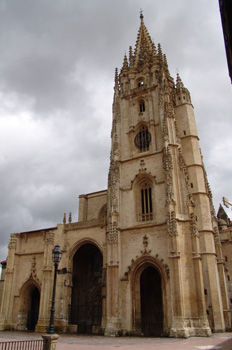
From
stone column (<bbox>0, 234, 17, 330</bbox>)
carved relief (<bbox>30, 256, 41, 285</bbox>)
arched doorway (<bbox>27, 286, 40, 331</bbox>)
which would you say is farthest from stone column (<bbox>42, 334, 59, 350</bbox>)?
arched doorway (<bbox>27, 286, 40, 331</bbox>)

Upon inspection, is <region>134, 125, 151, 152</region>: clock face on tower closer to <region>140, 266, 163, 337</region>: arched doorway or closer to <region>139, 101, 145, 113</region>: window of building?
<region>139, 101, 145, 113</region>: window of building

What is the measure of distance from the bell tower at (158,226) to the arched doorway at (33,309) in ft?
36.1

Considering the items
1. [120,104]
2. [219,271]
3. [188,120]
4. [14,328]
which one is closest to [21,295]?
[14,328]

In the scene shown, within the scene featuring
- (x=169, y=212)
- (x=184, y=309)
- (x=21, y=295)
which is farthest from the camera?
(x=21, y=295)

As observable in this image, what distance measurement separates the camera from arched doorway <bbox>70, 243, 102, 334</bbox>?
2866 cm

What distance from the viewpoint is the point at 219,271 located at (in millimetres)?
28531

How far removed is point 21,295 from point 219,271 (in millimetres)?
19761

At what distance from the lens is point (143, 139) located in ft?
101

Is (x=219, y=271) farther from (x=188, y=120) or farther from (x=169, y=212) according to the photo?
(x=188, y=120)

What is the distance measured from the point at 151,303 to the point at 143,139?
15525 millimetres

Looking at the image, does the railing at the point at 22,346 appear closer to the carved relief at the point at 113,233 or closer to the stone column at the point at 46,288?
the carved relief at the point at 113,233

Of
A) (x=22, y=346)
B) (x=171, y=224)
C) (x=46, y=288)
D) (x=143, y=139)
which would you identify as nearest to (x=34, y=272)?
(x=46, y=288)

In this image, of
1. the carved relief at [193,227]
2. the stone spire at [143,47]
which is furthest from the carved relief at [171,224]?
the stone spire at [143,47]

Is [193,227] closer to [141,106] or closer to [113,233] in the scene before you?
[113,233]
